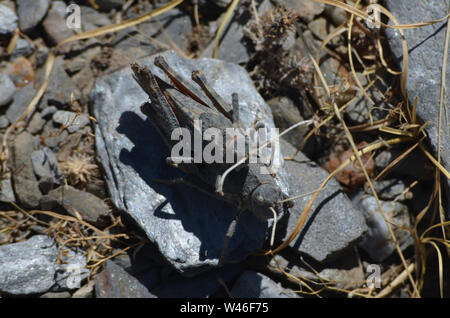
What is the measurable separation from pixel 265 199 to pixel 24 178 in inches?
82.1

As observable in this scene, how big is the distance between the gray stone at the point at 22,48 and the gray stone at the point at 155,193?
836 millimetres

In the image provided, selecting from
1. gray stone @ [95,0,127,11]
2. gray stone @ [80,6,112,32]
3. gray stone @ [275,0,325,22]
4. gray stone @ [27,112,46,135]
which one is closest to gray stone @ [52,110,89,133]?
gray stone @ [27,112,46,135]

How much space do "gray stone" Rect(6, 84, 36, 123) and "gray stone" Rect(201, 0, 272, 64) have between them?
162cm

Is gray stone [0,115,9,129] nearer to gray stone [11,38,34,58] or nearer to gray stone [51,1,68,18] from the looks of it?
gray stone [11,38,34,58]

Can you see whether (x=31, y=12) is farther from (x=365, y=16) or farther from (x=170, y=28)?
(x=365, y=16)

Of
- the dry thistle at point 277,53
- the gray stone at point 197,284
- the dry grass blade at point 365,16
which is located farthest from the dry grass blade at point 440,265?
the dry grass blade at point 365,16

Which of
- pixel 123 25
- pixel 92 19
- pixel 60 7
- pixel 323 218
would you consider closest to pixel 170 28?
pixel 123 25

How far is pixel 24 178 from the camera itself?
3.55 metres

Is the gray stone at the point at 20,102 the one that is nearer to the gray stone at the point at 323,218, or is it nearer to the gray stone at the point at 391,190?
the gray stone at the point at 323,218

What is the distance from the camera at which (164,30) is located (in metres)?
4.04

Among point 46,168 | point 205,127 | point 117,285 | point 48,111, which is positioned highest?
point 205,127

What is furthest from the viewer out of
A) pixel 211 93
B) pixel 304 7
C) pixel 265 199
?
pixel 304 7

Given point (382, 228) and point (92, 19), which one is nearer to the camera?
point (382, 228)

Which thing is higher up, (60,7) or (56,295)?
(60,7)
